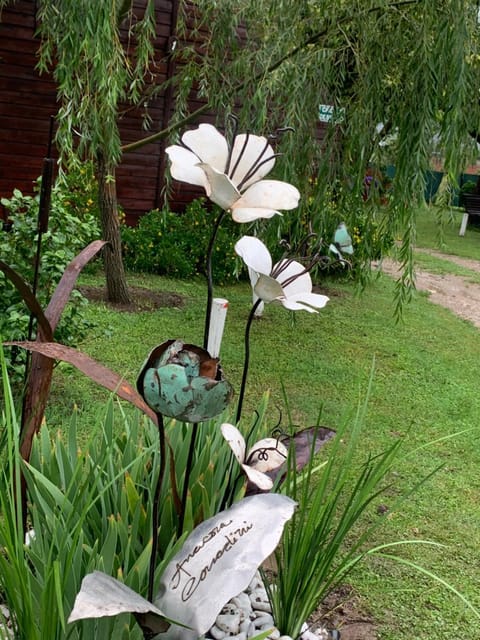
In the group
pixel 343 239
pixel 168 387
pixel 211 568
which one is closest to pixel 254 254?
pixel 168 387

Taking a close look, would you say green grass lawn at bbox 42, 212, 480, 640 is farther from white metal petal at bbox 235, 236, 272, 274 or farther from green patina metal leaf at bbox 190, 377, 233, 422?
green patina metal leaf at bbox 190, 377, 233, 422

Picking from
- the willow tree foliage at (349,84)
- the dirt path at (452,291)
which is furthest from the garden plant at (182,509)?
the dirt path at (452,291)

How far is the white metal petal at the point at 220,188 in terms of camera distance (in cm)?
123

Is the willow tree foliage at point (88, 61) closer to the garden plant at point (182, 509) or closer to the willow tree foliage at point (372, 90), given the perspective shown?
the willow tree foliage at point (372, 90)

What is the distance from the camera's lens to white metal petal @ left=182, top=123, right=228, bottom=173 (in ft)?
4.42

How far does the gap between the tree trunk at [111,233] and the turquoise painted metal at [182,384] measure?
4.24m

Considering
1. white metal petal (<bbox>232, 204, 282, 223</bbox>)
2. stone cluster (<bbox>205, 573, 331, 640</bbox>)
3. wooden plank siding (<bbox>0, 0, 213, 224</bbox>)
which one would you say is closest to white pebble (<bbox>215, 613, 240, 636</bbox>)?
stone cluster (<bbox>205, 573, 331, 640</bbox>)

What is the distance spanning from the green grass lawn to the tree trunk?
0.61ft

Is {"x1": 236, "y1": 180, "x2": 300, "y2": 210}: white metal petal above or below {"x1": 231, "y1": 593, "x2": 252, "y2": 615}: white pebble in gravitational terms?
above

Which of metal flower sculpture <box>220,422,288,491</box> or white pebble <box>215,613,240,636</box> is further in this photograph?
white pebble <box>215,613,240,636</box>

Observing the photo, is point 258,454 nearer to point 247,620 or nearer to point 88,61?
point 247,620

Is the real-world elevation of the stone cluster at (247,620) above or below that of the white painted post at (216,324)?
below

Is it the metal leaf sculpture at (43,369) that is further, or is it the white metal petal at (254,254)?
the metal leaf sculpture at (43,369)

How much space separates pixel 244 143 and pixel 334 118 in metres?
2.40
